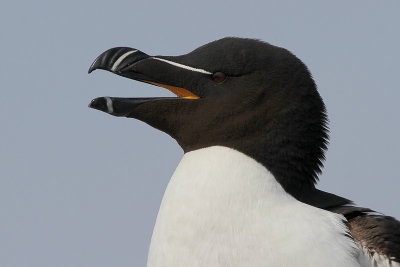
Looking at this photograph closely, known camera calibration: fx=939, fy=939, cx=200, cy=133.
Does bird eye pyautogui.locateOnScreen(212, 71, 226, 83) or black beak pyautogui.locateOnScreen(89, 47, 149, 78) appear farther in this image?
black beak pyautogui.locateOnScreen(89, 47, 149, 78)

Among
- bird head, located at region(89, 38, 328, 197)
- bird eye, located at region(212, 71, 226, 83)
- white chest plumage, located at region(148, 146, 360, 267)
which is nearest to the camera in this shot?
white chest plumage, located at region(148, 146, 360, 267)

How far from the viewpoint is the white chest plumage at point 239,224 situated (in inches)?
299

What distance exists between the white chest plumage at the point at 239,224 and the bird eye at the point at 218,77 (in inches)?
28.8

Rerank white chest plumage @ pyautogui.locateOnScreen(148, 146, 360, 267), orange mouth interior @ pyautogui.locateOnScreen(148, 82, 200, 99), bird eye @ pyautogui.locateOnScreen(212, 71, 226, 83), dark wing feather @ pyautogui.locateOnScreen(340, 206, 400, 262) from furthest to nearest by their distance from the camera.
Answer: orange mouth interior @ pyautogui.locateOnScreen(148, 82, 200, 99), bird eye @ pyautogui.locateOnScreen(212, 71, 226, 83), dark wing feather @ pyautogui.locateOnScreen(340, 206, 400, 262), white chest plumage @ pyautogui.locateOnScreen(148, 146, 360, 267)

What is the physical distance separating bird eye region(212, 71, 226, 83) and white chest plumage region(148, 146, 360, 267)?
730 millimetres

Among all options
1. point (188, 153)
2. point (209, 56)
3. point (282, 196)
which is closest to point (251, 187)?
point (282, 196)

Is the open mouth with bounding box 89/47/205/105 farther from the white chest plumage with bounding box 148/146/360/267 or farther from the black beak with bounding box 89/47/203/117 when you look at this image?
the white chest plumage with bounding box 148/146/360/267

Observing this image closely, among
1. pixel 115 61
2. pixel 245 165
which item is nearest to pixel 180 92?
pixel 115 61

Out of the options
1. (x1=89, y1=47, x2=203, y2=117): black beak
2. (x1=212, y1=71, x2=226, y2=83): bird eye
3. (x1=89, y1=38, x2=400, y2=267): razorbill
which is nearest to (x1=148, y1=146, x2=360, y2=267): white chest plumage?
(x1=89, y1=38, x2=400, y2=267): razorbill

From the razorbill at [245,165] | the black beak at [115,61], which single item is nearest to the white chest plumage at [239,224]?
the razorbill at [245,165]

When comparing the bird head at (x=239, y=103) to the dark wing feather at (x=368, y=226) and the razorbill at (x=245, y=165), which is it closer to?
the razorbill at (x=245, y=165)

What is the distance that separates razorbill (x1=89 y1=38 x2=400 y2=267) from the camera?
7672 millimetres

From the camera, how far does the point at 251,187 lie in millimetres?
7895

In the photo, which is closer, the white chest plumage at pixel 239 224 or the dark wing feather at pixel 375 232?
the white chest plumage at pixel 239 224
